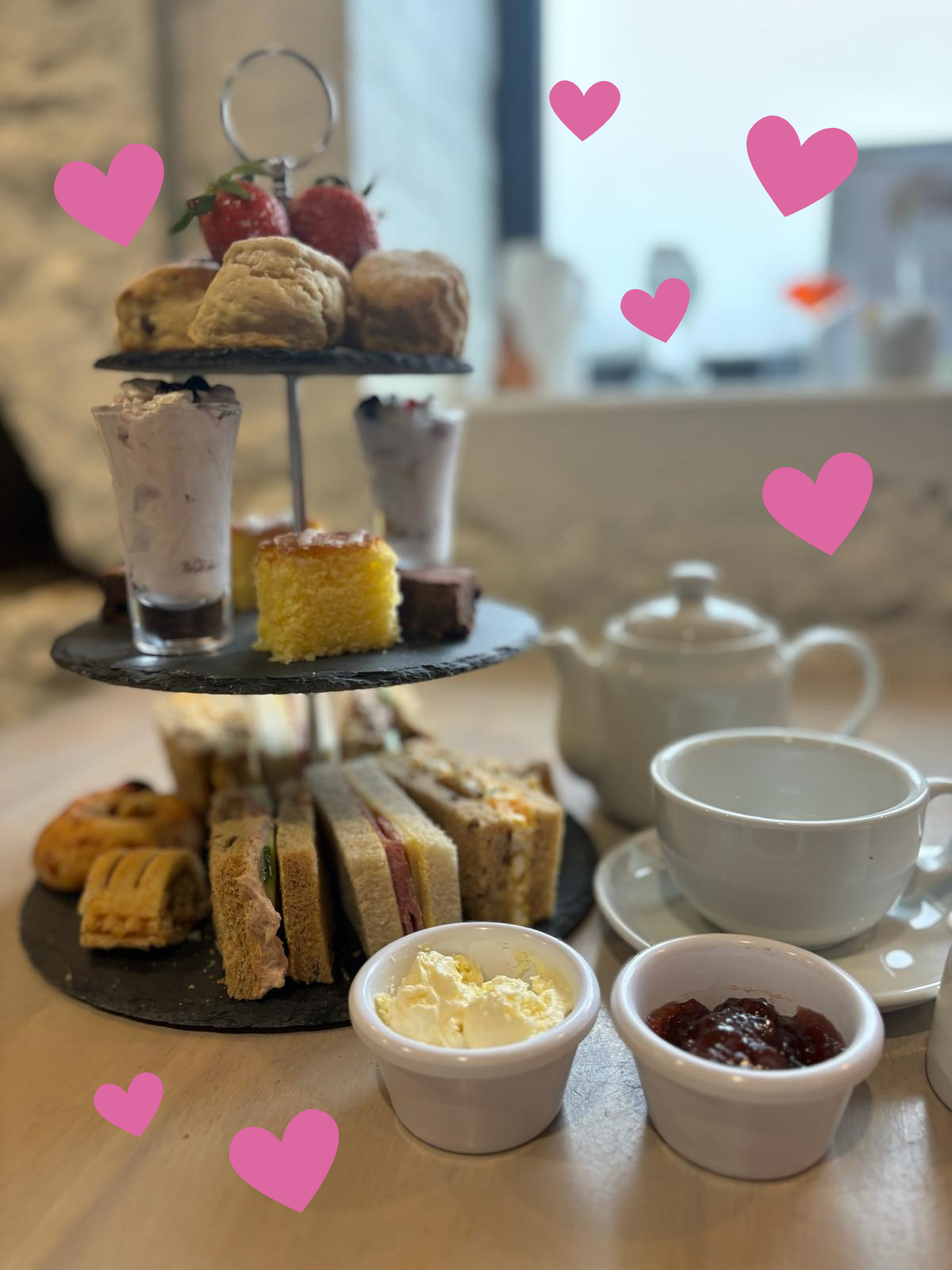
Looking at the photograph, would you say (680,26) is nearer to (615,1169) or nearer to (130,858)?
(130,858)

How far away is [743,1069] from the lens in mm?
546

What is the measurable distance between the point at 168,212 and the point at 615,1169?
172 cm

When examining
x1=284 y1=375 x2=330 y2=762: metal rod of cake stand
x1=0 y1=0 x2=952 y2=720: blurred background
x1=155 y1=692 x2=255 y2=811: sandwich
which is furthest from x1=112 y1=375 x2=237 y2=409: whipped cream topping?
x1=0 y1=0 x2=952 y2=720: blurred background

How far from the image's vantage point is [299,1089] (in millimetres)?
658

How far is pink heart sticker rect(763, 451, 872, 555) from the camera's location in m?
1.45

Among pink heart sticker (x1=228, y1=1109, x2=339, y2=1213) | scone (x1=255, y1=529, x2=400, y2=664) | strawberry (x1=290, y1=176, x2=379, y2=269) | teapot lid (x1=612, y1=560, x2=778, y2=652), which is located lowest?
pink heart sticker (x1=228, y1=1109, x2=339, y2=1213)

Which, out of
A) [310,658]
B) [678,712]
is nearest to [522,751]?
[678,712]

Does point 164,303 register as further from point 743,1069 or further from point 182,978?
point 743,1069

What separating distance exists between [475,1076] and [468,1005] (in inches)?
2.1

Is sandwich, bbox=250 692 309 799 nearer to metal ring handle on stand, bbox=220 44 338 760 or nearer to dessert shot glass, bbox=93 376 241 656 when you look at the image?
metal ring handle on stand, bbox=220 44 338 760

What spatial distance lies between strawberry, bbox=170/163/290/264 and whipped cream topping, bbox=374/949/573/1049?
60 cm

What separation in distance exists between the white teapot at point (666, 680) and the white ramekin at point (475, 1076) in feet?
1.31

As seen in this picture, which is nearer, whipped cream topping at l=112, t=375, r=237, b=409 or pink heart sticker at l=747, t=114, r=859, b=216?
whipped cream topping at l=112, t=375, r=237, b=409

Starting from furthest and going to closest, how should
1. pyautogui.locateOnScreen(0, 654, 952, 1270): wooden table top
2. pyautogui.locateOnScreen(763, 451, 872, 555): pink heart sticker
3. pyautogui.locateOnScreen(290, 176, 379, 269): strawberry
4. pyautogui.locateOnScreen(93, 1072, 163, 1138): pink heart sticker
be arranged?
pyautogui.locateOnScreen(763, 451, 872, 555): pink heart sticker
pyautogui.locateOnScreen(290, 176, 379, 269): strawberry
pyautogui.locateOnScreen(93, 1072, 163, 1138): pink heart sticker
pyautogui.locateOnScreen(0, 654, 952, 1270): wooden table top
